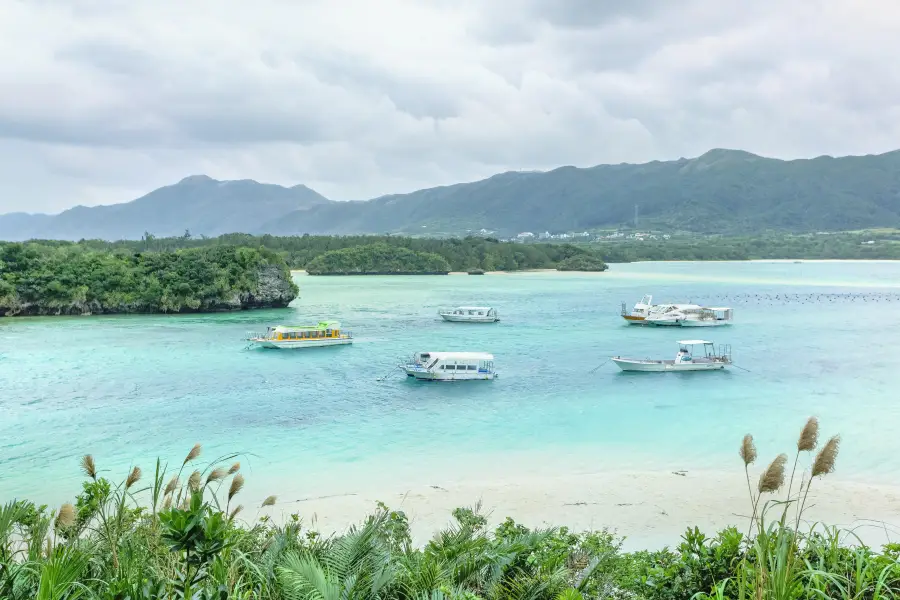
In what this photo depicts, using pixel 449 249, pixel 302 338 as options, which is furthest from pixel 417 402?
pixel 449 249

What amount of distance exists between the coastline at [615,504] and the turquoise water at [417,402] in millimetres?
1146

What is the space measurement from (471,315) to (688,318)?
19.5 metres

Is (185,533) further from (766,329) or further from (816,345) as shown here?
(766,329)

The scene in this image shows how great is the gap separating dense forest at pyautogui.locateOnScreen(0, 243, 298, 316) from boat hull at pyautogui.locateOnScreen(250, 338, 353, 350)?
24.2 metres

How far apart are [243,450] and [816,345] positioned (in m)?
40.8

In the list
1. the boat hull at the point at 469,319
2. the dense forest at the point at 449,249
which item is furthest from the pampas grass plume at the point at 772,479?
the dense forest at the point at 449,249

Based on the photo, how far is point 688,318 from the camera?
181 feet

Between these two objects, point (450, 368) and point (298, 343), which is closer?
point (450, 368)

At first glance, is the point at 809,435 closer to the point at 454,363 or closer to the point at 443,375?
the point at 443,375

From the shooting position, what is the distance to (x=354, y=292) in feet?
310

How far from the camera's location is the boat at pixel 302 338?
Answer: 4319 cm

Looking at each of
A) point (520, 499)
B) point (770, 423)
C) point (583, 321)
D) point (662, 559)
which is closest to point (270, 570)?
point (662, 559)

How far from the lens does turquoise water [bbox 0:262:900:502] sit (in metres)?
19.6

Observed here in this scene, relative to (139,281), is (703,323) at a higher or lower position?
lower
